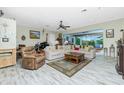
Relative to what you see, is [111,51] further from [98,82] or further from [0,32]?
[0,32]

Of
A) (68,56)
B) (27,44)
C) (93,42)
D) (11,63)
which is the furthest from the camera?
(93,42)

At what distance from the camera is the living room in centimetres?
285

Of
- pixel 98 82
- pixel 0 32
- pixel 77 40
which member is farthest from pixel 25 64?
pixel 77 40

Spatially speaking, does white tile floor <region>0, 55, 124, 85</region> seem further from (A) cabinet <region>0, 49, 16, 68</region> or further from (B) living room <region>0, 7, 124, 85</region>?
(A) cabinet <region>0, 49, 16, 68</region>

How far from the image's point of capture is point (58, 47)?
21.5ft

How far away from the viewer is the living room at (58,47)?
285 centimetres

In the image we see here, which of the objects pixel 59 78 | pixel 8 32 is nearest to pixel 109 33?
pixel 59 78

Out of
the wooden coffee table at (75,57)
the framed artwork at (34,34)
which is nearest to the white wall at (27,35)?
the framed artwork at (34,34)

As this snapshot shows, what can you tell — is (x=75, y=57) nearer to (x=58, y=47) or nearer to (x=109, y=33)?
(x=58, y=47)

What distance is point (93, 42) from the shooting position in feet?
33.5

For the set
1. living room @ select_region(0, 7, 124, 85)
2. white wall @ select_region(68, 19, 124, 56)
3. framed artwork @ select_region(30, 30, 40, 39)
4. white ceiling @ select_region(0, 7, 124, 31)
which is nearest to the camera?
living room @ select_region(0, 7, 124, 85)

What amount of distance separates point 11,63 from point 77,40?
26.4ft

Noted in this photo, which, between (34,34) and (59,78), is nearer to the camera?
(59,78)

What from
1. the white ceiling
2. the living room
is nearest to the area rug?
the living room
